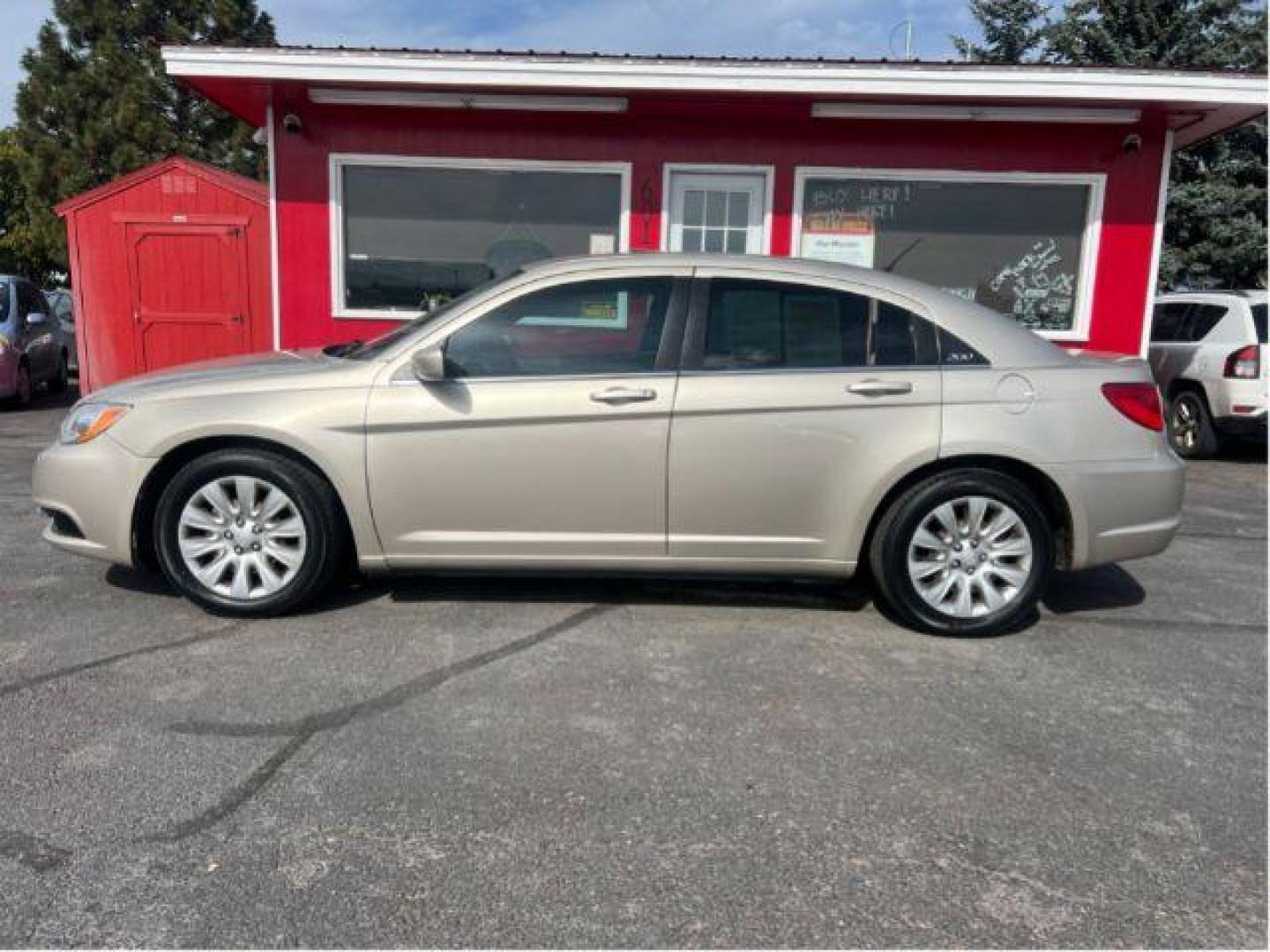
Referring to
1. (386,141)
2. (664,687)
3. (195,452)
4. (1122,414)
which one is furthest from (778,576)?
(386,141)

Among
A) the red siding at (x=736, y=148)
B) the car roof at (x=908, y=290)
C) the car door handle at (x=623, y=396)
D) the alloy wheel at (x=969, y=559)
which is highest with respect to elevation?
the red siding at (x=736, y=148)

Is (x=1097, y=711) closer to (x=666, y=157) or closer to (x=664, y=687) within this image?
(x=664, y=687)

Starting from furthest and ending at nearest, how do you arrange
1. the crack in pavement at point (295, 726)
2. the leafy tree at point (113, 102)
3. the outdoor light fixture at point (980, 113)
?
1. the leafy tree at point (113, 102)
2. the outdoor light fixture at point (980, 113)
3. the crack in pavement at point (295, 726)

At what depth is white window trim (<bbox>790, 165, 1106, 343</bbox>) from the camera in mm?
8484

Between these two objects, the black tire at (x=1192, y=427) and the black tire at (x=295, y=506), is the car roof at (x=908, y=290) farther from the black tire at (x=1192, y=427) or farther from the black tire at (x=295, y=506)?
the black tire at (x=1192, y=427)

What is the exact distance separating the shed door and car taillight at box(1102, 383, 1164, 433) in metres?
8.35

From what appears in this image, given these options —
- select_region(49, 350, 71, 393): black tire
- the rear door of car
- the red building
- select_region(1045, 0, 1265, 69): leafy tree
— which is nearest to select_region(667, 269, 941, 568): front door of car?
the red building

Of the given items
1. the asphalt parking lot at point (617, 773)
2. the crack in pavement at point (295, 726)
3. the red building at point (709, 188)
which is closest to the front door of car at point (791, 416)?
the asphalt parking lot at point (617, 773)

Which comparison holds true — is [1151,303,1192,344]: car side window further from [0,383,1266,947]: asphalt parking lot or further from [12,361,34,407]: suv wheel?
[12,361,34,407]: suv wheel

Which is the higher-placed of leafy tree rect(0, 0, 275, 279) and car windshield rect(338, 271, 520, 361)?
Answer: leafy tree rect(0, 0, 275, 279)

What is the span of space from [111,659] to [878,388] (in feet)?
10.8

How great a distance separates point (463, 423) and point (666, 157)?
5.22m

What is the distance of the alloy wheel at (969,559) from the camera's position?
419 centimetres

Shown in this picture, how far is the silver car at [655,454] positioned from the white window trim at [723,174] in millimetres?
4489
